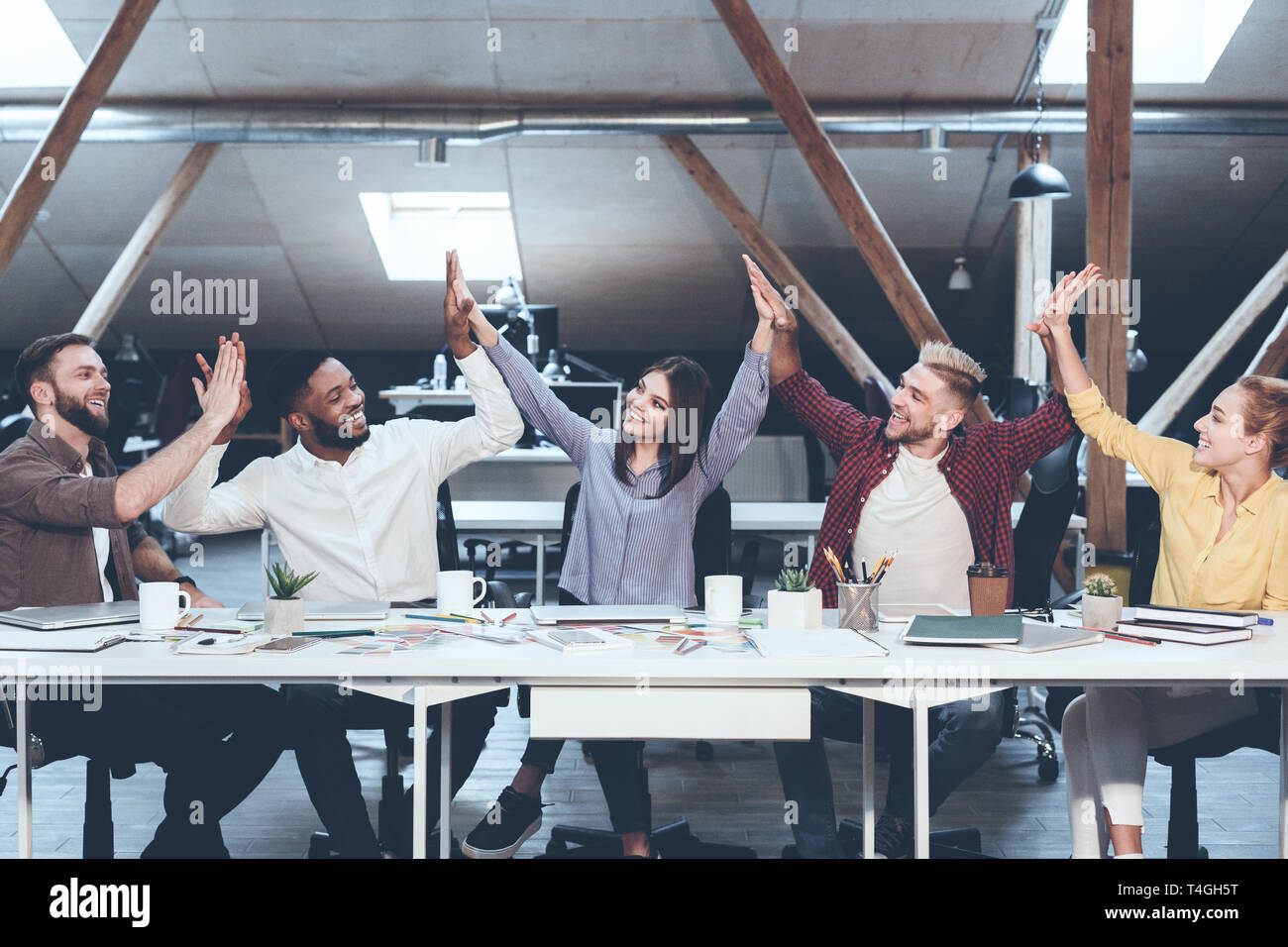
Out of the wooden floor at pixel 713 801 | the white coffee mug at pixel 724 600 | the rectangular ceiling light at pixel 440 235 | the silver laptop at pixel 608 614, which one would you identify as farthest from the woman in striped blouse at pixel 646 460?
the rectangular ceiling light at pixel 440 235

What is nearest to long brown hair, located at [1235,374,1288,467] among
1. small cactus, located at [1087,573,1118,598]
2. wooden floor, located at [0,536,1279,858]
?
small cactus, located at [1087,573,1118,598]

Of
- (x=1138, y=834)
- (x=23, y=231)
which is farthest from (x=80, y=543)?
(x=23, y=231)

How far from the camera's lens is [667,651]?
75.5 inches

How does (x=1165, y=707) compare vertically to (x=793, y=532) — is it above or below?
below

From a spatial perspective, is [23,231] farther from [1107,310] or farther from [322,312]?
[1107,310]

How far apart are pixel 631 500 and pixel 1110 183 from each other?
287 cm

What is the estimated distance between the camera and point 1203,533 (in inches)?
96.0

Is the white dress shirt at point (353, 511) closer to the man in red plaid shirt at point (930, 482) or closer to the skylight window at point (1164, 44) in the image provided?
the man in red plaid shirt at point (930, 482)

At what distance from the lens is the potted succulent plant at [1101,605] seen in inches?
84.0

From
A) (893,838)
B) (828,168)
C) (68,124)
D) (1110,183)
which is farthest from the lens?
(828,168)

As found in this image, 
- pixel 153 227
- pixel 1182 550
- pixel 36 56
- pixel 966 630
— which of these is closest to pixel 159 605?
pixel 966 630

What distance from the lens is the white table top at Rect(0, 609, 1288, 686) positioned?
1.83 meters

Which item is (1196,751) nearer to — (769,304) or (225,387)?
(769,304)
